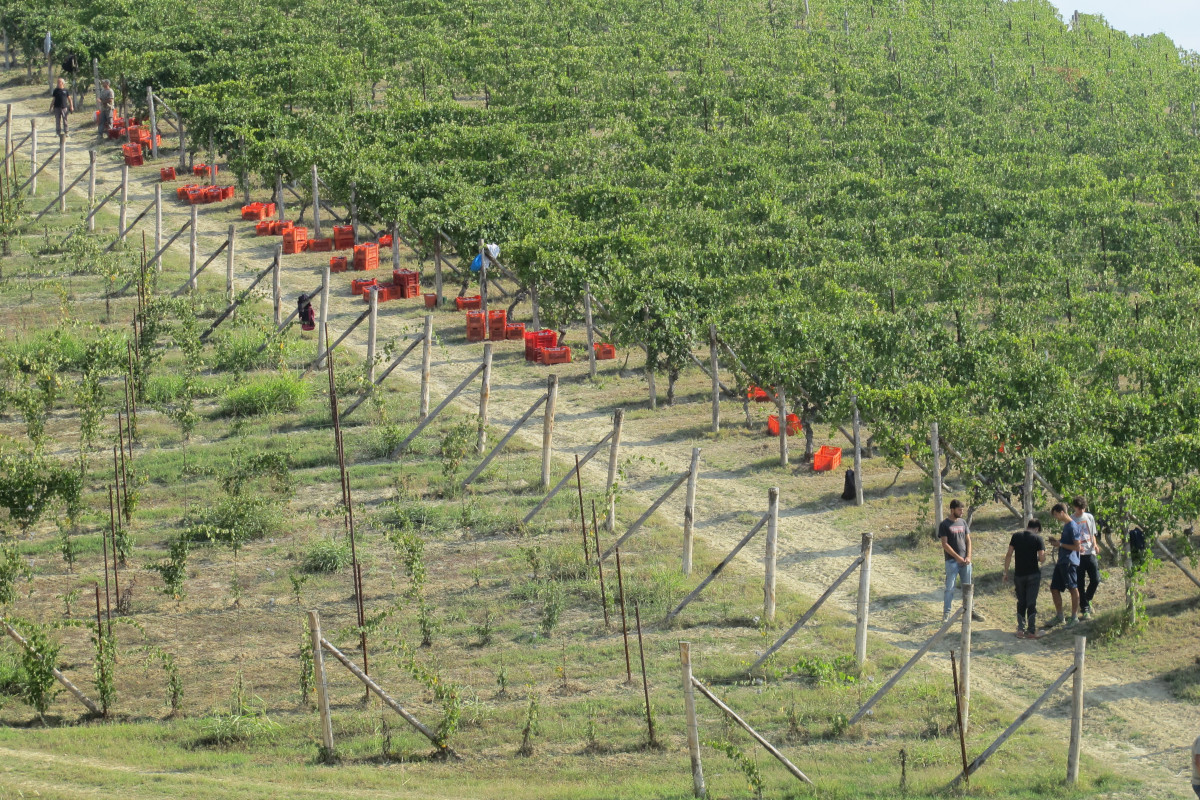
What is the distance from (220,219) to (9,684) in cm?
2324

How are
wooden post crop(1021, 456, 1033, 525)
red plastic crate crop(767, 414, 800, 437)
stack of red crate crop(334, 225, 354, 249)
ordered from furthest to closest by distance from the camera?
1. stack of red crate crop(334, 225, 354, 249)
2. red plastic crate crop(767, 414, 800, 437)
3. wooden post crop(1021, 456, 1033, 525)

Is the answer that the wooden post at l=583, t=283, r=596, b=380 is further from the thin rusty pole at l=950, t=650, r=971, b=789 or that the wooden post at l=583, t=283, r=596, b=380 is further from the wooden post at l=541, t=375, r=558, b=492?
the thin rusty pole at l=950, t=650, r=971, b=789

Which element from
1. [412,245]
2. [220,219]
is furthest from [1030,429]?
[220,219]

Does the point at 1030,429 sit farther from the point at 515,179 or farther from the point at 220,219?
the point at 220,219

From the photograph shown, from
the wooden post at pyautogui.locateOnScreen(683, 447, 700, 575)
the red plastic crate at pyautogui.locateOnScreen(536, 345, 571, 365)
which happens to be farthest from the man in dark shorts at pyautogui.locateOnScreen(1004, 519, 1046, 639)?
the red plastic crate at pyautogui.locateOnScreen(536, 345, 571, 365)

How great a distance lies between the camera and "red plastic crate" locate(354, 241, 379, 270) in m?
34.8

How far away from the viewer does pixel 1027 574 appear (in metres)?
17.4

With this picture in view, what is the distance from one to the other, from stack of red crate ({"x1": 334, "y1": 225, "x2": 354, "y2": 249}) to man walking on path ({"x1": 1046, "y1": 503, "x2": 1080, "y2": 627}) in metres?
22.4

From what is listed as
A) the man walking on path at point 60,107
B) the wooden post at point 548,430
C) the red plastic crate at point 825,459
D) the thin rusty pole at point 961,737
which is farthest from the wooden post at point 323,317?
the man walking on path at point 60,107

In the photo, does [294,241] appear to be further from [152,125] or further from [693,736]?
[693,736]

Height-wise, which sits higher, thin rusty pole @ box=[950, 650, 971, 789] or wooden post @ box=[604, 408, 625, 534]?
wooden post @ box=[604, 408, 625, 534]

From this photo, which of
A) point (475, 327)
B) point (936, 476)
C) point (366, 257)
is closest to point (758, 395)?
point (475, 327)

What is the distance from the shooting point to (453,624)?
18234mm

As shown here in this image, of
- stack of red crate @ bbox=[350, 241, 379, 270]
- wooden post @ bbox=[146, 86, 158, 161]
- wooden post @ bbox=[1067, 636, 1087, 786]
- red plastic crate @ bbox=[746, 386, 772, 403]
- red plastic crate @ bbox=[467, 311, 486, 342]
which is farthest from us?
wooden post @ bbox=[146, 86, 158, 161]
